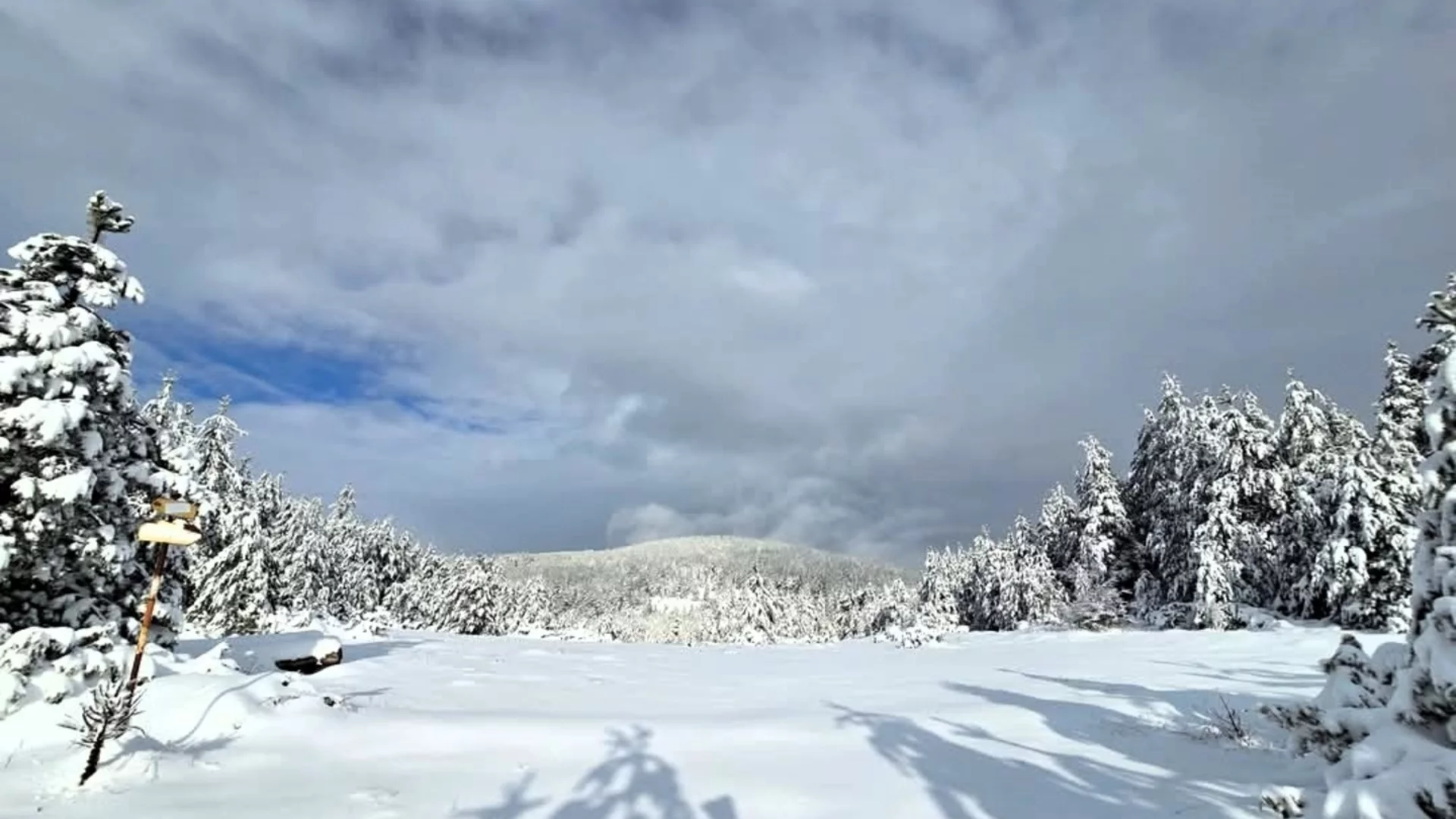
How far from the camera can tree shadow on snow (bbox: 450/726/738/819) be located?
22.3 feet

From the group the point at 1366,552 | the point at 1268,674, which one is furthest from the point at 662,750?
the point at 1366,552

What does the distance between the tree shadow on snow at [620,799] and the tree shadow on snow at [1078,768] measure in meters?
2.35

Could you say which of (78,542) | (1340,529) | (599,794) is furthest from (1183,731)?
(1340,529)

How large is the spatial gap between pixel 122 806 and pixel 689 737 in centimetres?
572

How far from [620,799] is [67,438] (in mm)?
8171

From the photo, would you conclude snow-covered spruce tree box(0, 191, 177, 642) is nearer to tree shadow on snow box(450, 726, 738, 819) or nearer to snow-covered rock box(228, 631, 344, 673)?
snow-covered rock box(228, 631, 344, 673)

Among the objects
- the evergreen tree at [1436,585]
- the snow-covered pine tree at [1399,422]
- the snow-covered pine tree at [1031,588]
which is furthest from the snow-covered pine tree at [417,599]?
the evergreen tree at [1436,585]

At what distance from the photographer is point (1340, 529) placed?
23.9 meters

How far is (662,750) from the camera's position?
9016 millimetres

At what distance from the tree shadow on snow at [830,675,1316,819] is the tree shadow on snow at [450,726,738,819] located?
235 centimetres

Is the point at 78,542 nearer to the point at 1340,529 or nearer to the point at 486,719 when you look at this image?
the point at 486,719

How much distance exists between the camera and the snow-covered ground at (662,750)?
6.83 meters

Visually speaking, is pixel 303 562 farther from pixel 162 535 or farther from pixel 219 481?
Answer: pixel 162 535

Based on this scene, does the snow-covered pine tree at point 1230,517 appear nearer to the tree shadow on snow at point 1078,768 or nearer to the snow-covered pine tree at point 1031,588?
the snow-covered pine tree at point 1031,588
